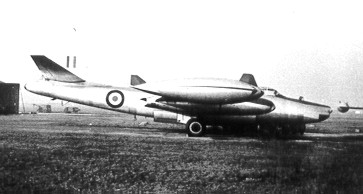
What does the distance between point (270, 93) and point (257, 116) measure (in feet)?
4.66

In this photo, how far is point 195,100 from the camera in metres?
14.7

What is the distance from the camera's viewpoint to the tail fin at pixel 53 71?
18.1 meters

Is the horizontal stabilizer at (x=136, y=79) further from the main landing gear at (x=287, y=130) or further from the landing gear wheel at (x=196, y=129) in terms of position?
the main landing gear at (x=287, y=130)

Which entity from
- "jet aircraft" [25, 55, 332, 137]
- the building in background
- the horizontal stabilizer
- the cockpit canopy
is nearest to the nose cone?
"jet aircraft" [25, 55, 332, 137]

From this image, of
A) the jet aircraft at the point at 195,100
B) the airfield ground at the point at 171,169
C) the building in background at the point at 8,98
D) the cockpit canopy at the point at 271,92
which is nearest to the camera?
the airfield ground at the point at 171,169

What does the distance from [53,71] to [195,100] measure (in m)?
7.88

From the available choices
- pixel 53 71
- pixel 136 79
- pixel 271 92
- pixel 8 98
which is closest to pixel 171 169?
pixel 271 92

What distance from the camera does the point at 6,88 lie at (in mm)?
38531

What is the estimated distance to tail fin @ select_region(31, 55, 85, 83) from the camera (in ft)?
59.5

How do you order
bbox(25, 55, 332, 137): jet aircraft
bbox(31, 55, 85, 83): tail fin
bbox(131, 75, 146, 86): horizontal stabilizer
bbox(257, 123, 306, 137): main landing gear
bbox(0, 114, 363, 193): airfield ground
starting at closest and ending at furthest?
bbox(0, 114, 363, 193): airfield ground → bbox(25, 55, 332, 137): jet aircraft → bbox(257, 123, 306, 137): main landing gear → bbox(31, 55, 85, 83): tail fin → bbox(131, 75, 146, 86): horizontal stabilizer

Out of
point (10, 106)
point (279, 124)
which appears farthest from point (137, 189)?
point (10, 106)

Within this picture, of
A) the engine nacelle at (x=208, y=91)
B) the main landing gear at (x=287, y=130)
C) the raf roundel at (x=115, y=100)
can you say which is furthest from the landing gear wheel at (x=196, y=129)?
the raf roundel at (x=115, y=100)

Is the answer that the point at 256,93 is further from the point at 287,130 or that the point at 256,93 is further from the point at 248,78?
the point at 287,130

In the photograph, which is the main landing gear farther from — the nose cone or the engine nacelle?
the engine nacelle
